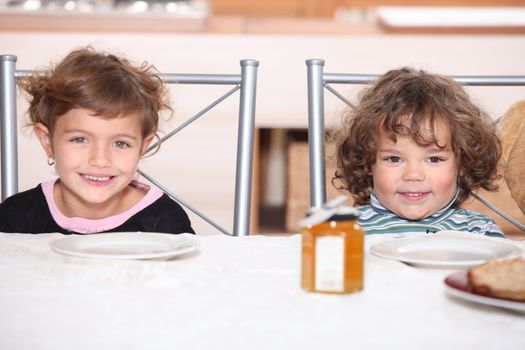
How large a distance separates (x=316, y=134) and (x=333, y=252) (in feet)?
2.65

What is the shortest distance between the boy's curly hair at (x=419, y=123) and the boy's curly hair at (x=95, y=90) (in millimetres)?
400

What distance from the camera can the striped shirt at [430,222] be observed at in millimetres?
1466

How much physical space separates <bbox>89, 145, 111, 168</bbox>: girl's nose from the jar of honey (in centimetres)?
70

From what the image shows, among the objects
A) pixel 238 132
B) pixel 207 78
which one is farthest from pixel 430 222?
pixel 207 78

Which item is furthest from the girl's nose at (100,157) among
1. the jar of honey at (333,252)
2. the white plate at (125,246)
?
the jar of honey at (333,252)

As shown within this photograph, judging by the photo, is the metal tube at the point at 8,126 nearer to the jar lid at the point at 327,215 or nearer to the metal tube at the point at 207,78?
the metal tube at the point at 207,78

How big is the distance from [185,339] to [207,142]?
2.29 meters

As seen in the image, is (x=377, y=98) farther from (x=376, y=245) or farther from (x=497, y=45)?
(x=497, y=45)

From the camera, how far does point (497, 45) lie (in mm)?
2916

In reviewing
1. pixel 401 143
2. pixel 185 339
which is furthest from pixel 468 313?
pixel 401 143

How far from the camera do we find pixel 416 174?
A: 4.70 feet

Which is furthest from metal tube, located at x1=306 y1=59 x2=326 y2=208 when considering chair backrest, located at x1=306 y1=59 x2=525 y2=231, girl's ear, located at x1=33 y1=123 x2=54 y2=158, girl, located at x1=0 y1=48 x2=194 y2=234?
girl's ear, located at x1=33 y1=123 x2=54 y2=158

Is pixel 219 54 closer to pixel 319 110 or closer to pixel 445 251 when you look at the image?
pixel 319 110

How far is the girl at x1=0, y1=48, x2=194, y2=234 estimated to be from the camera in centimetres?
141
